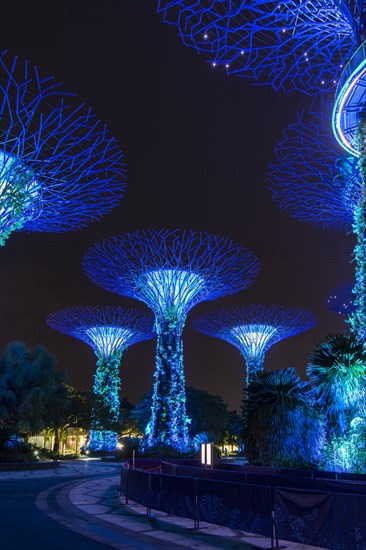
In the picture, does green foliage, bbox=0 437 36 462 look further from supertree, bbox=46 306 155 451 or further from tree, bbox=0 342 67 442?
supertree, bbox=46 306 155 451

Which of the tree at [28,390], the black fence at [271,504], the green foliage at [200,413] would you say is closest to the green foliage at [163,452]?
the tree at [28,390]

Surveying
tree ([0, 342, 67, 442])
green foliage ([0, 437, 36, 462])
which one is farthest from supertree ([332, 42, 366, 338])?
tree ([0, 342, 67, 442])

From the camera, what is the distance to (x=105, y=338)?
5272cm

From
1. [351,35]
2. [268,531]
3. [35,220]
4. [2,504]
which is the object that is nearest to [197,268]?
[35,220]

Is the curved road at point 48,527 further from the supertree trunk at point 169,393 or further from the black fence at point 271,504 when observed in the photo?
the supertree trunk at point 169,393

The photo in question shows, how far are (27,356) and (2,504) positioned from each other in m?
30.5

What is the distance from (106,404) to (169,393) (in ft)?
55.3

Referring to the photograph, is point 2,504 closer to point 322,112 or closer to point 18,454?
point 322,112

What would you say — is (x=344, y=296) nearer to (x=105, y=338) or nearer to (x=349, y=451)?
(x=105, y=338)

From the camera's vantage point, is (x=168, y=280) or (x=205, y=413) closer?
(x=168, y=280)

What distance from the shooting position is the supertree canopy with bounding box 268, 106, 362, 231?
23719 mm

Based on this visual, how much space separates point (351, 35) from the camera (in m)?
19.2

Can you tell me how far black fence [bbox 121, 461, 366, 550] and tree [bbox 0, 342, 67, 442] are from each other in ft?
85.5

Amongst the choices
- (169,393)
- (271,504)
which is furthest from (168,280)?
(271,504)
